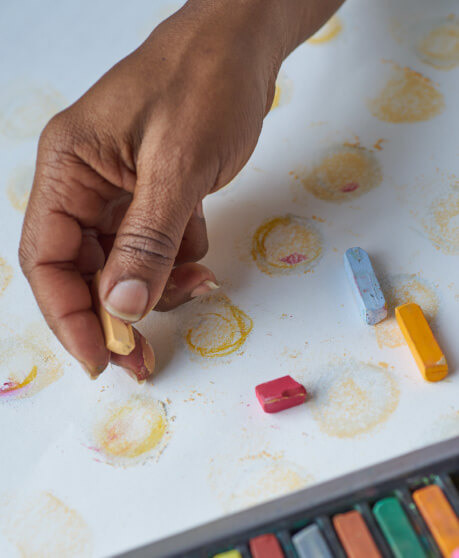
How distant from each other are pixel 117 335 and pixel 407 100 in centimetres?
68

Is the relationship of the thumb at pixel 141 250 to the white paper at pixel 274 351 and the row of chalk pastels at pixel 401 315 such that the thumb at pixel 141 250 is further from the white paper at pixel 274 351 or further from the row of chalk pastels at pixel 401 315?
the row of chalk pastels at pixel 401 315

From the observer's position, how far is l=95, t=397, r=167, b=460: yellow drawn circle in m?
0.88

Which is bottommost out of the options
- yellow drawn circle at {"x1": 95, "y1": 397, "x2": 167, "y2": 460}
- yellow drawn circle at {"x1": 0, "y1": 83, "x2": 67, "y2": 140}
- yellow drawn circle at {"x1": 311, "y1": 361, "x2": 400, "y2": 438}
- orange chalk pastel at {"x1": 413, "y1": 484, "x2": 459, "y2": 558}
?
orange chalk pastel at {"x1": 413, "y1": 484, "x2": 459, "y2": 558}

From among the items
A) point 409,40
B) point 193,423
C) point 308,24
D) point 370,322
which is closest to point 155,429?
point 193,423

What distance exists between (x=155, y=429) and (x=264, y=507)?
0.21m

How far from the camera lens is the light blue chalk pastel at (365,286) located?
3.04 ft

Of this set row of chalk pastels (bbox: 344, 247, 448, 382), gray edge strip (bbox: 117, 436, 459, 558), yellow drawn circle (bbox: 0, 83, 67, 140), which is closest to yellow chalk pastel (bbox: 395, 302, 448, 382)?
row of chalk pastels (bbox: 344, 247, 448, 382)

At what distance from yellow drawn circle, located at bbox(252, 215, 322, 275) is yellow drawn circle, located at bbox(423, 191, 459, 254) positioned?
0.17 m

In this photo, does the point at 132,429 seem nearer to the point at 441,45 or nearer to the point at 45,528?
the point at 45,528

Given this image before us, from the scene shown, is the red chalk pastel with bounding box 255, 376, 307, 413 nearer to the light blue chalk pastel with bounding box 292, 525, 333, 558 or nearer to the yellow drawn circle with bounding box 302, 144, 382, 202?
the light blue chalk pastel with bounding box 292, 525, 333, 558

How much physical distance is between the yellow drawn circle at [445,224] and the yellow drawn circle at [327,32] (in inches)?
17.7

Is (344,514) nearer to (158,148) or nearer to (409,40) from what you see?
(158,148)

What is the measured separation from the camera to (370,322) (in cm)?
94

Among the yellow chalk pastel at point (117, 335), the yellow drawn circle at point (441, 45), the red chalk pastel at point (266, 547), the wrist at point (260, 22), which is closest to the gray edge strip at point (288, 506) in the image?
the red chalk pastel at point (266, 547)
